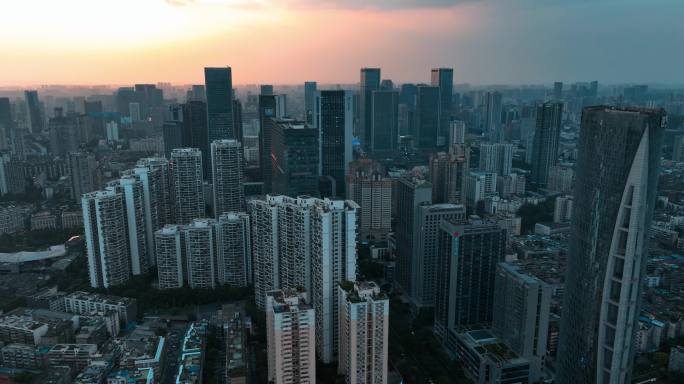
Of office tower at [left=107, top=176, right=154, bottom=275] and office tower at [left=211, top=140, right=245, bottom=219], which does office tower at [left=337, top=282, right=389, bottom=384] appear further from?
office tower at [left=211, top=140, right=245, bottom=219]

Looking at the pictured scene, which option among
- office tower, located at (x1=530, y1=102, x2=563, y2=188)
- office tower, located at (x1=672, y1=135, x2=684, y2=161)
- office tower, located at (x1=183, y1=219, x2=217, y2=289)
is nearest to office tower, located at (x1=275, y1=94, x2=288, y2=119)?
office tower, located at (x1=183, y1=219, x2=217, y2=289)

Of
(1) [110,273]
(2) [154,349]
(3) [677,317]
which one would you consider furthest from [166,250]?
(3) [677,317]

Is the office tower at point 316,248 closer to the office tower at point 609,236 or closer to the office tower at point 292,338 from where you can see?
the office tower at point 292,338

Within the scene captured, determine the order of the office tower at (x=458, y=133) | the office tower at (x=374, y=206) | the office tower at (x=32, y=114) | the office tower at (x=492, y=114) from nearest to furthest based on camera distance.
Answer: the office tower at (x=374, y=206) → the office tower at (x=458, y=133) → the office tower at (x=32, y=114) → the office tower at (x=492, y=114)

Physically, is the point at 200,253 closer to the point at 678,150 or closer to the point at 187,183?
the point at 187,183

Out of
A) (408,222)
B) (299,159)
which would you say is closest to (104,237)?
(299,159)

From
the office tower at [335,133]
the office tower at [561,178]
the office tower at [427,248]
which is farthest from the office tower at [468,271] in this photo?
the office tower at [561,178]

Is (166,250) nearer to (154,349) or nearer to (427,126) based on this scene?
(154,349)
